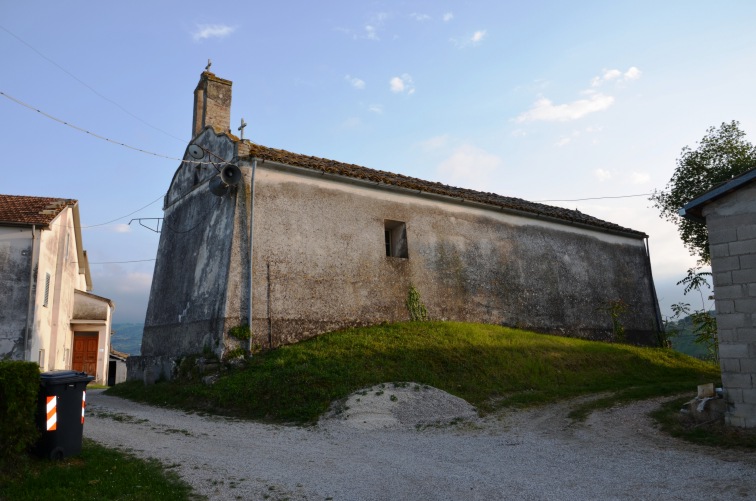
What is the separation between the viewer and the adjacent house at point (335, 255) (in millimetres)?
14672

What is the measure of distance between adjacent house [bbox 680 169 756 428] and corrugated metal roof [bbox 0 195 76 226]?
17.6 metres

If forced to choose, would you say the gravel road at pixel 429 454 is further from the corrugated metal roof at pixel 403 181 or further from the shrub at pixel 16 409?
the corrugated metal roof at pixel 403 181

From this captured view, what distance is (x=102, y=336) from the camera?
1068 inches

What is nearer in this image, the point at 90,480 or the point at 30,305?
the point at 90,480

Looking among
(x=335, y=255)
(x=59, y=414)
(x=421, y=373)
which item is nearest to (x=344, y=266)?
(x=335, y=255)

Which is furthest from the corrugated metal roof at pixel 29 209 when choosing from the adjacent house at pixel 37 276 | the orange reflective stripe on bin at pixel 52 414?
the orange reflective stripe on bin at pixel 52 414

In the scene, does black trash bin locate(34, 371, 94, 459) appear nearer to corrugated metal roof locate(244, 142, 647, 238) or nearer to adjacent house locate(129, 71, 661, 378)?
adjacent house locate(129, 71, 661, 378)

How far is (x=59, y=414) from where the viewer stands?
6.48m

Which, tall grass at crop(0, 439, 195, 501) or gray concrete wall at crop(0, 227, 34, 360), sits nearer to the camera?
tall grass at crop(0, 439, 195, 501)

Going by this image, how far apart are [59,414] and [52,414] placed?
0.08m

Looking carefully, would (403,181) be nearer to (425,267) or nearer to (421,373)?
(425,267)

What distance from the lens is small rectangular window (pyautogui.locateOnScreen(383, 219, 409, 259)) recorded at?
17.5 metres

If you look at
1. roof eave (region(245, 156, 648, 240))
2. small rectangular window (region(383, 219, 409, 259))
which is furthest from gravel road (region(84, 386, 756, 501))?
roof eave (region(245, 156, 648, 240))

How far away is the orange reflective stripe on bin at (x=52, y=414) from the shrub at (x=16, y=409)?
0.89ft
